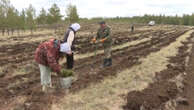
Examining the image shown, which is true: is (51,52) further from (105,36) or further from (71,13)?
(71,13)

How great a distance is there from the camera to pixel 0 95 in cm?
465

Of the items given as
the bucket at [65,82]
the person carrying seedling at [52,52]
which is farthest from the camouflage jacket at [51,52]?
the bucket at [65,82]

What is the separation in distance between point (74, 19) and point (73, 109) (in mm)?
25493

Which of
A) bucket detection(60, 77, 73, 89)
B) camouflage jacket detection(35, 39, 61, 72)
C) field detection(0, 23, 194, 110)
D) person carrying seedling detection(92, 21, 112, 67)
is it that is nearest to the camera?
camouflage jacket detection(35, 39, 61, 72)

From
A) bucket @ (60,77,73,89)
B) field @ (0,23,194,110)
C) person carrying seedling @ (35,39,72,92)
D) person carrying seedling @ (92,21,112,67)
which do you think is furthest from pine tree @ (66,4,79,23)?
person carrying seedling @ (35,39,72,92)

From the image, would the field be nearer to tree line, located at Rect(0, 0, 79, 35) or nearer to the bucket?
the bucket

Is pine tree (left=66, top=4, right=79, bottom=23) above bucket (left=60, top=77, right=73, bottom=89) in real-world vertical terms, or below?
above

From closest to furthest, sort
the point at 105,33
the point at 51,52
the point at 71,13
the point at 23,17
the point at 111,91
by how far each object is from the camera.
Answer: the point at 51,52 → the point at 111,91 → the point at 105,33 → the point at 71,13 → the point at 23,17

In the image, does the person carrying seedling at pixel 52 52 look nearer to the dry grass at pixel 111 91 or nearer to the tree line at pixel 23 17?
the dry grass at pixel 111 91

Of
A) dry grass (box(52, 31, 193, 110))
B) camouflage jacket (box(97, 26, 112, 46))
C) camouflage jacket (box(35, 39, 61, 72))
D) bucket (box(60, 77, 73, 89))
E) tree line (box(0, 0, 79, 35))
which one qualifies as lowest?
dry grass (box(52, 31, 193, 110))

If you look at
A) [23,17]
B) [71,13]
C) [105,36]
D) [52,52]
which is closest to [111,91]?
[52,52]

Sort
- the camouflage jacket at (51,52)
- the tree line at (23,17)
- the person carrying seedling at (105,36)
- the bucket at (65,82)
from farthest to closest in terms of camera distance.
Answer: the tree line at (23,17) → the person carrying seedling at (105,36) → the bucket at (65,82) → the camouflage jacket at (51,52)

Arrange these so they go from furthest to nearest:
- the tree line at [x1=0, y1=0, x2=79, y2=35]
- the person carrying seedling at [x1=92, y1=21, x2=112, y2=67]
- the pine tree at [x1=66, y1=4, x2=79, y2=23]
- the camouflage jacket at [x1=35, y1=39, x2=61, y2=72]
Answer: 1. the pine tree at [x1=66, y1=4, x2=79, y2=23]
2. the tree line at [x1=0, y1=0, x2=79, y2=35]
3. the person carrying seedling at [x1=92, y1=21, x2=112, y2=67]
4. the camouflage jacket at [x1=35, y1=39, x2=61, y2=72]

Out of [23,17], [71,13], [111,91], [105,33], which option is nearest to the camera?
[111,91]
